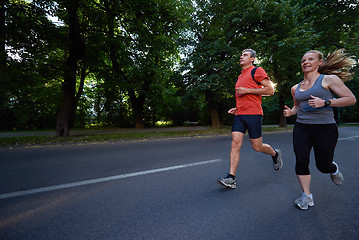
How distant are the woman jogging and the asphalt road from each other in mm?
386

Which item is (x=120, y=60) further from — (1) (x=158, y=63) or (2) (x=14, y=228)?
(2) (x=14, y=228)

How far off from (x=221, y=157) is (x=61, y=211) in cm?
380

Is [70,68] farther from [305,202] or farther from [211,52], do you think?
[305,202]

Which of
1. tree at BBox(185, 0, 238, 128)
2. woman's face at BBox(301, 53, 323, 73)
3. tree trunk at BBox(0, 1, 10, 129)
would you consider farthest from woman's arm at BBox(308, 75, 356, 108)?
tree at BBox(185, 0, 238, 128)

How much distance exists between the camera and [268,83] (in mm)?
2891

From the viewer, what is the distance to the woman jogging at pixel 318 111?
6.88ft

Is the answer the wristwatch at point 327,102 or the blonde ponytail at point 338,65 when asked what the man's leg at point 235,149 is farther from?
the blonde ponytail at point 338,65

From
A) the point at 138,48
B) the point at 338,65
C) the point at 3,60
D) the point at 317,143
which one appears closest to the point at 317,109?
the point at 317,143

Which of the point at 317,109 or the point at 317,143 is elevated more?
the point at 317,109

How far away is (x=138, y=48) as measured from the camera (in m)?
9.63

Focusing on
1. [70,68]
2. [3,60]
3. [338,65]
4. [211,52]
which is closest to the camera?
[338,65]

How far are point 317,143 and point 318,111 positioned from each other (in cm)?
39

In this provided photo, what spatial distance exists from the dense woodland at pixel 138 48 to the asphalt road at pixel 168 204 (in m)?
5.67

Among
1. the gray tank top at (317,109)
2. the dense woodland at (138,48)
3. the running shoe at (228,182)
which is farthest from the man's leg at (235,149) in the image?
the dense woodland at (138,48)
